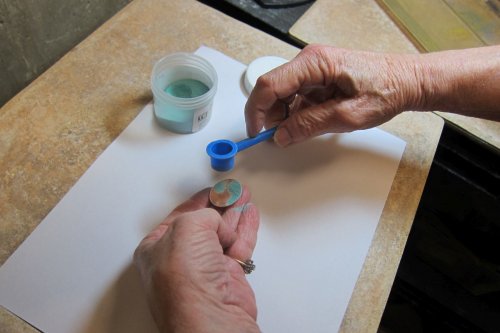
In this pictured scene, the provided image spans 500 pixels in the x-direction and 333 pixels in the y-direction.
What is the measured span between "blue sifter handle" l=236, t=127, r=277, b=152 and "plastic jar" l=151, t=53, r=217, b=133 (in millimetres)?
93

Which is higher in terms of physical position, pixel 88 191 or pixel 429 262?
pixel 88 191

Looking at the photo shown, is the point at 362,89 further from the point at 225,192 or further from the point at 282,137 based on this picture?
the point at 225,192

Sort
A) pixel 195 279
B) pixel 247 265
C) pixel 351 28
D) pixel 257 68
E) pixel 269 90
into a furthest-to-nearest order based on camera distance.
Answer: pixel 351 28, pixel 257 68, pixel 269 90, pixel 247 265, pixel 195 279

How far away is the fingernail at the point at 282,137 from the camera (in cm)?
72

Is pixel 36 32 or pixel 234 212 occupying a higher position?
pixel 36 32

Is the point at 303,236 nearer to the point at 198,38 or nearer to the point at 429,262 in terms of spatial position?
the point at 198,38

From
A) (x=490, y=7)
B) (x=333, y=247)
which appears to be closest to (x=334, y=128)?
(x=333, y=247)

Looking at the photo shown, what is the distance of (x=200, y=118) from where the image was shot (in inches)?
29.1

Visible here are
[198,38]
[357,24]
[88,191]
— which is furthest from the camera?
[357,24]

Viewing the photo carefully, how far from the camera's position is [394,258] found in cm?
67

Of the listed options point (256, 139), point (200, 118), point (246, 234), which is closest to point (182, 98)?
point (200, 118)

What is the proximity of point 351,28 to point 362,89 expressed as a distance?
0.33 metres

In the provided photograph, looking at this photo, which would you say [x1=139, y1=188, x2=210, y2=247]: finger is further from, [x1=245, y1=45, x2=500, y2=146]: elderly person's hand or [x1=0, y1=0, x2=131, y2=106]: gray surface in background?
[x1=0, y1=0, x2=131, y2=106]: gray surface in background

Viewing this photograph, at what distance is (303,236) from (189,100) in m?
0.30
